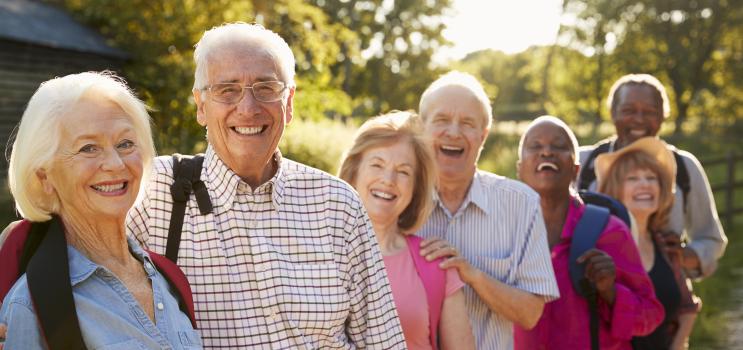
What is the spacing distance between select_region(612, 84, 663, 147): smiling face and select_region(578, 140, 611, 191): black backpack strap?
12cm

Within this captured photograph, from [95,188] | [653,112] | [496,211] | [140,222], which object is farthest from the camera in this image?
[653,112]

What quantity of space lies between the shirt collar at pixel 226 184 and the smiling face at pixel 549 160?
5.66 feet

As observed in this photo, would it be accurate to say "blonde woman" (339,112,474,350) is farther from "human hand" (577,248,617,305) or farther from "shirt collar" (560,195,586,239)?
"shirt collar" (560,195,586,239)

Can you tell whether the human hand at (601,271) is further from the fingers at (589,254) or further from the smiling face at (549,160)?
the smiling face at (549,160)

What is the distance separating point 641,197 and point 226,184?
283 cm

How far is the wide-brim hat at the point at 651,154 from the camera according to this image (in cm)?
477

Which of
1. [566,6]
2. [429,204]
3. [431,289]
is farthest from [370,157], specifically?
[566,6]

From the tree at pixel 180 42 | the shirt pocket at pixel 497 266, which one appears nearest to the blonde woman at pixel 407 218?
the shirt pocket at pixel 497 266

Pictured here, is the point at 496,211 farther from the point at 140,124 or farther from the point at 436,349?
the point at 140,124

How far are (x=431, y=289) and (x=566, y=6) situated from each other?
43041mm

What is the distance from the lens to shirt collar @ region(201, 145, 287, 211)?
2.63 m

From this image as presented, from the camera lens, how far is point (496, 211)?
146 inches

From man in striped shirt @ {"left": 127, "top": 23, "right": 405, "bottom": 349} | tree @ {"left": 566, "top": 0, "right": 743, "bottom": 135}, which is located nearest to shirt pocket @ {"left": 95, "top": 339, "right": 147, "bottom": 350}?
man in striped shirt @ {"left": 127, "top": 23, "right": 405, "bottom": 349}

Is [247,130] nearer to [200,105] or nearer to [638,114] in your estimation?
[200,105]
